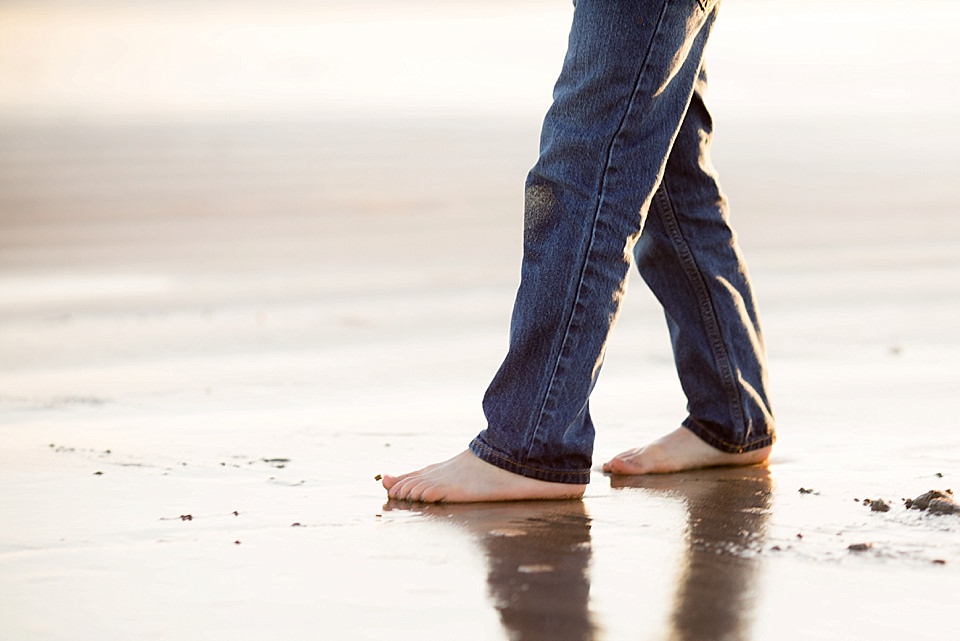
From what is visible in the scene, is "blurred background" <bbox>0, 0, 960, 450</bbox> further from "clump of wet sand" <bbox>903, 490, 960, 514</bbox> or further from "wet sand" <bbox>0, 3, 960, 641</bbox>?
"clump of wet sand" <bbox>903, 490, 960, 514</bbox>

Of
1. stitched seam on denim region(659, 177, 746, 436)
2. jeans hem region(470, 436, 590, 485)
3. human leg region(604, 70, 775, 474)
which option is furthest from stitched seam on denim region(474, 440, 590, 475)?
stitched seam on denim region(659, 177, 746, 436)

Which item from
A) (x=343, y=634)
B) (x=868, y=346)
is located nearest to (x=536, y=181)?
(x=343, y=634)

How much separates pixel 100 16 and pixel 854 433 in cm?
2293

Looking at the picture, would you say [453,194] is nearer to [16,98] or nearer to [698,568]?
[698,568]

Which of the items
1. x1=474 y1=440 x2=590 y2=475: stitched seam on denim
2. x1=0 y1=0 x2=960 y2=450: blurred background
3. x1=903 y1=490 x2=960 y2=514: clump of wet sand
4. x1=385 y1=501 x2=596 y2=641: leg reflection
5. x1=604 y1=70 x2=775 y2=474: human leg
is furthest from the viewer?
x1=0 y1=0 x2=960 y2=450: blurred background

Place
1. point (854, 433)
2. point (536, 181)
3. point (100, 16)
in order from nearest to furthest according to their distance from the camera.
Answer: point (536, 181), point (854, 433), point (100, 16)

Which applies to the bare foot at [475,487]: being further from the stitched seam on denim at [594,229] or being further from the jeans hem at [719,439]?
the jeans hem at [719,439]

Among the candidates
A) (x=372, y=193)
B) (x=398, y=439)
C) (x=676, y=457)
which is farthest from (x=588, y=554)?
(x=372, y=193)

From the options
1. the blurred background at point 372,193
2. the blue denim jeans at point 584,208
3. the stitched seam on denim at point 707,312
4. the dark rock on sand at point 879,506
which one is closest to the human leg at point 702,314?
the stitched seam on denim at point 707,312

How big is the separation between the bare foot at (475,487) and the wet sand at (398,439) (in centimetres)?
3

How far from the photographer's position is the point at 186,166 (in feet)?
35.0

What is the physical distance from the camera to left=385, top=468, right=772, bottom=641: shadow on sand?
1749 millimetres

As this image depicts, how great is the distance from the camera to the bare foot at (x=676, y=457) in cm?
264

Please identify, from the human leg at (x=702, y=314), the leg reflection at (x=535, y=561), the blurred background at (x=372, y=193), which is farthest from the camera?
the blurred background at (x=372, y=193)
